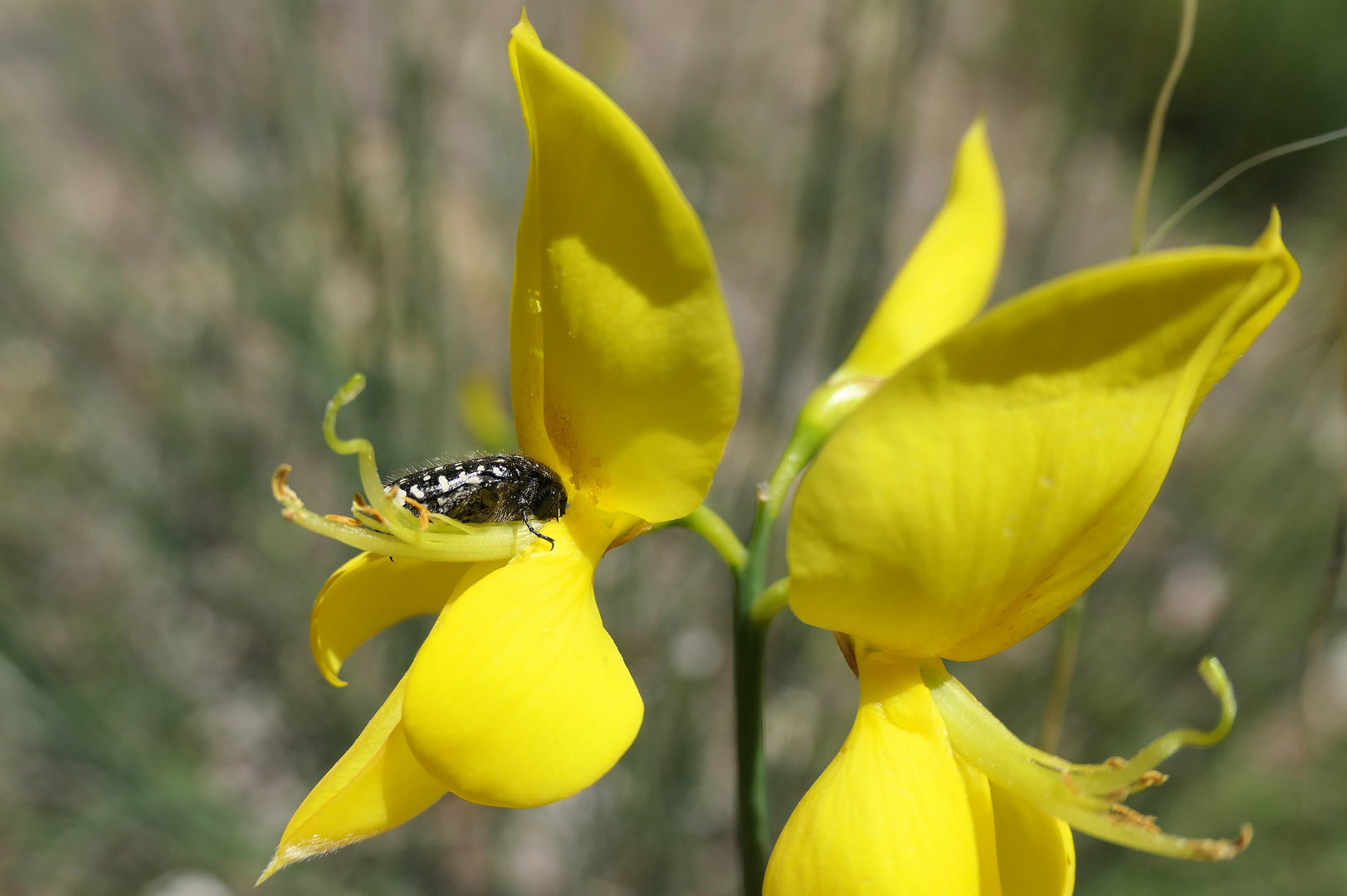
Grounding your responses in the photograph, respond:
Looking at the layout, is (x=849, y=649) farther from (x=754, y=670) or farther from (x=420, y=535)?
(x=420, y=535)

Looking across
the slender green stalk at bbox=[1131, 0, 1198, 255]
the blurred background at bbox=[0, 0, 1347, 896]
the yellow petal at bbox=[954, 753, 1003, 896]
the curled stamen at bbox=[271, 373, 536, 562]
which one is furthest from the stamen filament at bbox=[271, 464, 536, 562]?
the blurred background at bbox=[0, 0, 1347, 896]

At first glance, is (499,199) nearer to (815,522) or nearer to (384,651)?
(384,651)

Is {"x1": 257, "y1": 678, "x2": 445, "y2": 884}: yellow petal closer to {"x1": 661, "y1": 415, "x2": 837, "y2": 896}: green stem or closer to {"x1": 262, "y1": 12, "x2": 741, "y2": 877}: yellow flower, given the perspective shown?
{"x1": 262, "y1": 12, "x2": 741, "y2": 877}: yellow flower

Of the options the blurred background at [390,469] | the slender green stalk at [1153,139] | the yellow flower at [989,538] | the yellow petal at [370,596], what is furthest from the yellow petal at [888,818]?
the blurred background at [390,469]

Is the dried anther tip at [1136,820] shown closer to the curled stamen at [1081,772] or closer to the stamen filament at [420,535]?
the curled stamen at [1081,772]

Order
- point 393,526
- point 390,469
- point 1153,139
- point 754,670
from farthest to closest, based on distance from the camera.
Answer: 1. point 390,469
2. point 1153,139
3. point 754,670
4. point 393,526

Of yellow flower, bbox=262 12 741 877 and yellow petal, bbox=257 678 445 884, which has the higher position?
yellow flower, bbox=262 12 741 877

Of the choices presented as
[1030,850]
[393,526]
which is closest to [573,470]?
[393,526]
